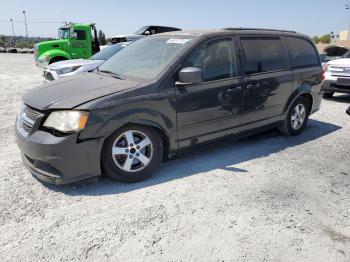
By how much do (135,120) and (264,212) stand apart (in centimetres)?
167

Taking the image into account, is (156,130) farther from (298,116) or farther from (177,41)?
(298,116)

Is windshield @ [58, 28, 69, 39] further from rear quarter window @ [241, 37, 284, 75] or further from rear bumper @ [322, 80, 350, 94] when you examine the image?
rear quarter window @ [241, 37, 284, 75]

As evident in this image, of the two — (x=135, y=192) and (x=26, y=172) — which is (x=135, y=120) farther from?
(x=26, y=172)

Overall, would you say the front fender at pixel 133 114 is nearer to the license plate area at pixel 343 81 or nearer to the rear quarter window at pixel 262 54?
the rear quarter window at pixel 262 54

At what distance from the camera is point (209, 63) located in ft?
14.2

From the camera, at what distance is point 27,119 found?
12.3 ft

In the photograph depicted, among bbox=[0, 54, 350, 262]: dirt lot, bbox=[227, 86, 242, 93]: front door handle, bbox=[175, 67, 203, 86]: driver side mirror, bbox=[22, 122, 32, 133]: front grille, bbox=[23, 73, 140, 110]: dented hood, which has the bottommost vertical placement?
bbox=[0, 54, 350, 262]: dirt lot

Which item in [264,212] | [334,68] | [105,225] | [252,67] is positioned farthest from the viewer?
[334,68]

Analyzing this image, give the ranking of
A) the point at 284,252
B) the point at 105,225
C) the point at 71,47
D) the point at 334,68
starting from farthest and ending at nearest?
the point at 71,47, the point at 334,68, the point at 105,225, the point at 284,252

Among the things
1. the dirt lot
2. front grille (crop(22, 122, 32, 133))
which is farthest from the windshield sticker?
front grille (crop(22, 122, 32, 133))

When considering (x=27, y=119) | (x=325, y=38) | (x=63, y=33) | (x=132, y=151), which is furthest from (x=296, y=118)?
(x=325, y=38)

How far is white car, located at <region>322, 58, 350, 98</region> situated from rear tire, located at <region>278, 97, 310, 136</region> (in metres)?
3.27

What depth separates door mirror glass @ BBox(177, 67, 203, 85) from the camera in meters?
3.85

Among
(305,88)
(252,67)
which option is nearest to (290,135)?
(305,88)
